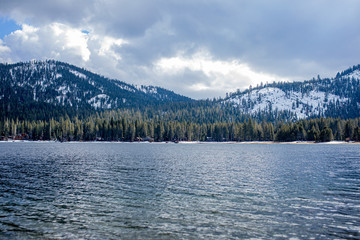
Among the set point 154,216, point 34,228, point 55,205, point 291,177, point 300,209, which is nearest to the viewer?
point 34,228

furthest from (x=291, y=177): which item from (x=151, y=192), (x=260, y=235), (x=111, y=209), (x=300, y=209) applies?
(x=111, y=209)

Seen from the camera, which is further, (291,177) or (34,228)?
(291,177)

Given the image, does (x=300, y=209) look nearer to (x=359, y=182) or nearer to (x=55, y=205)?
(x=359, y=182)

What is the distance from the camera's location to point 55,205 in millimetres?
23672

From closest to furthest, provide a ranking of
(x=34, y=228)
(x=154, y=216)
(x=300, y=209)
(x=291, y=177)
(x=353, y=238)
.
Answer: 1. (x=353, y=238)
2. (x=34, y=228)
3. (x=154, y=216)
4. (x=300, y=209)
5. (x=291, y=177)

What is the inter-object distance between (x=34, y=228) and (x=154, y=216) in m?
8.28

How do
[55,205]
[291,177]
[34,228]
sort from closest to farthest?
1. [34,228]
2. [55,205]
3. [291,177]

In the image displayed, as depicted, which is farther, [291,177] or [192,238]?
[291,177]

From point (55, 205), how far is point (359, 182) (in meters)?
36.4

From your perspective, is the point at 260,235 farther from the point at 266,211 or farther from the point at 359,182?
the point at 359,182

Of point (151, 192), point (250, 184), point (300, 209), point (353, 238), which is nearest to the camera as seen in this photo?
point (353, 238)

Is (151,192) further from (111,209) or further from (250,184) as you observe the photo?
(250,184)

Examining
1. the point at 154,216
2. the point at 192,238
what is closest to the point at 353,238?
the point at 192,238

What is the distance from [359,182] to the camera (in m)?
34.4
